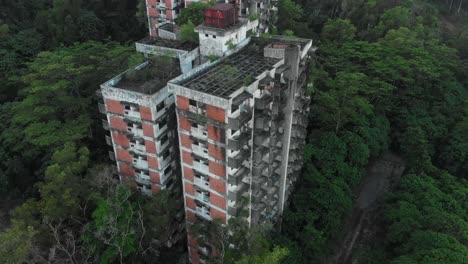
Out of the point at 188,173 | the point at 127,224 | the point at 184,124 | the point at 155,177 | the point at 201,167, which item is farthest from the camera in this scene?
the point at 155,177

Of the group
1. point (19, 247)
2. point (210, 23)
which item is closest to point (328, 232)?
point (210, 23)

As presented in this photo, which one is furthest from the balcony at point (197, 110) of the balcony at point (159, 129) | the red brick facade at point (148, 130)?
the red brick facade at point (148, 130)

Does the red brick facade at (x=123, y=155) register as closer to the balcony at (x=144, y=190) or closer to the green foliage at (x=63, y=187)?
the balcony at (x=144, y=190)

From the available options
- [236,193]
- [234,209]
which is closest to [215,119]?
[236,193]

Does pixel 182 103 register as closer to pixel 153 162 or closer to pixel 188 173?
pixel 188 173

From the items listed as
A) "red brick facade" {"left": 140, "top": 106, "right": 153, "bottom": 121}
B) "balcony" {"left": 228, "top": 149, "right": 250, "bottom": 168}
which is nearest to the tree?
"red brick facade" {"left": 140, "top": 106, "right": 153, "bottom": 121}

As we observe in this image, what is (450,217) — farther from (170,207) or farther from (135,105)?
(135,105)
